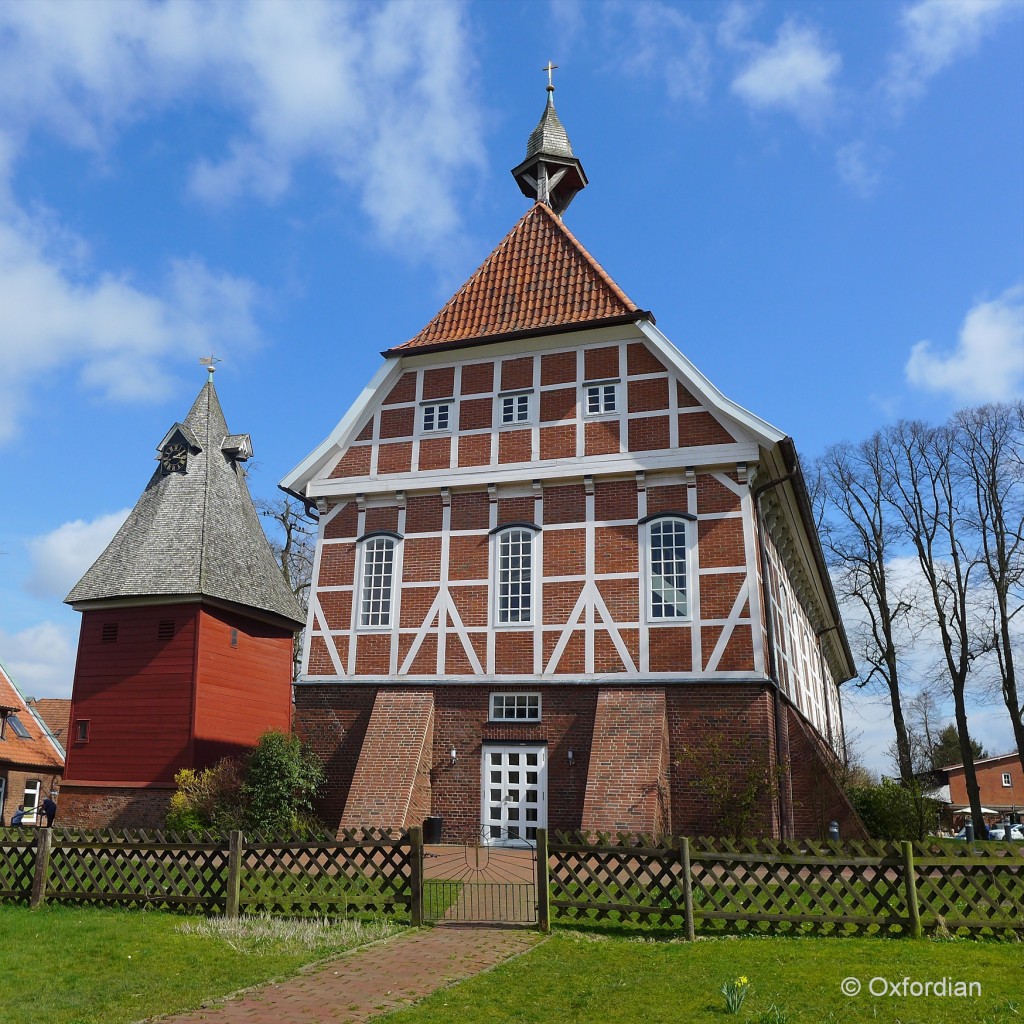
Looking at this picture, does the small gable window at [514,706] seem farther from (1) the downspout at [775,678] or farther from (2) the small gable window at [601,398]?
(2) the small gable window at [601,398]

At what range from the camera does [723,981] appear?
25.4ft

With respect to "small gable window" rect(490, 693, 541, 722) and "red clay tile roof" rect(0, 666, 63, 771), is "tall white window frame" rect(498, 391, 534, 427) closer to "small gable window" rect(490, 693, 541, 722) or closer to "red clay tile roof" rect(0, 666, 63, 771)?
"small gable window" rect(490, 693, 541, 722)

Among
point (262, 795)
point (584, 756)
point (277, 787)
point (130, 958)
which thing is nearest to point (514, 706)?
point (584, 756)

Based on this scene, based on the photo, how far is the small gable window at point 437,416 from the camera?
2006 cm

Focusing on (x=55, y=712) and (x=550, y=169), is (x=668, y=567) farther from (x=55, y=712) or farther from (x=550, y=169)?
(x=55, y=712)

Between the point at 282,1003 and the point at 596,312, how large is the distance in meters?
15.0

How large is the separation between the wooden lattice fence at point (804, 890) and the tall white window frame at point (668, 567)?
282 inches

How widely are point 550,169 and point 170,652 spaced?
1515 cm

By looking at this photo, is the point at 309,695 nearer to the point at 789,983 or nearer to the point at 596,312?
the point at 596,312

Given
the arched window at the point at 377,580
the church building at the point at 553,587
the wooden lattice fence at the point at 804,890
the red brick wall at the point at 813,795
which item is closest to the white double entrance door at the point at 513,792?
the church building at the point at 553,587

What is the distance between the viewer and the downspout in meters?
16.5

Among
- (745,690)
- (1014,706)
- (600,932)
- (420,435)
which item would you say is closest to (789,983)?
(600,932)

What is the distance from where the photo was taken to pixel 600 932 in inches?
396

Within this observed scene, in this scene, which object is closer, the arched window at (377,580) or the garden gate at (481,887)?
the garden gate at (481,887)
